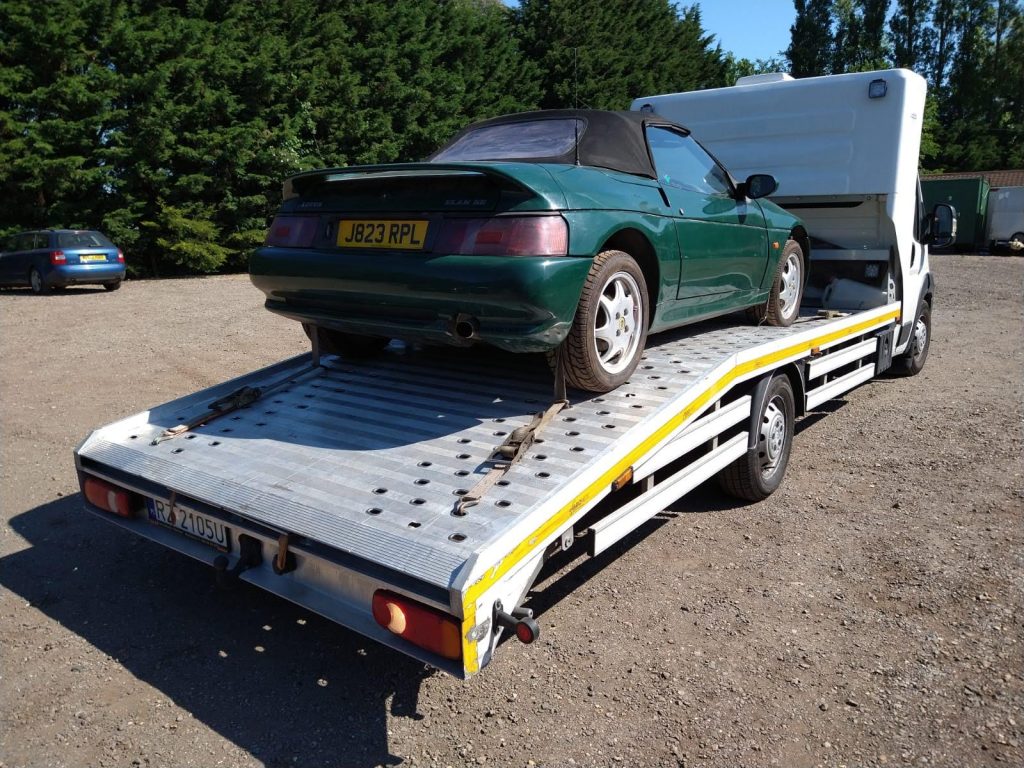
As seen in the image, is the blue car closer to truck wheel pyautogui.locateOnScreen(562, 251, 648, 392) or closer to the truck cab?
the truck cab

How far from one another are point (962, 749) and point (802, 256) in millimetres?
3959

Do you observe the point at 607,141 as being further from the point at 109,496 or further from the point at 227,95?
the point at 227,95

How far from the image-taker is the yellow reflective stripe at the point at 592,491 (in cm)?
224

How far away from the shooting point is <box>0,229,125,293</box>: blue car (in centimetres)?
1410

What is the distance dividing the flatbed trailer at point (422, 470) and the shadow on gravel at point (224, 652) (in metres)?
0.42

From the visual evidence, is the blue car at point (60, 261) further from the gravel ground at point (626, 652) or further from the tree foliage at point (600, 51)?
the tree foliage at point (600, 51)

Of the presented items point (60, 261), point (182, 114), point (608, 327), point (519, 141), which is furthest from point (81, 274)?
point (608, 327)

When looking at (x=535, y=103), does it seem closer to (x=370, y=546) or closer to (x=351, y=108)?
(x=351, y=108)

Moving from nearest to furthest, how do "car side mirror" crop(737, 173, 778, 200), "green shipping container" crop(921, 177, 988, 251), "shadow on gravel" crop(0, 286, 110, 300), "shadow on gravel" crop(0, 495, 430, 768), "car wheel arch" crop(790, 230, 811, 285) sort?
"shadow on gravel" crop(0, 495, 430, 768), "car side mirror" crop(737, 173, 778, 200), "car wheel arch" crop(790, 230, 811, 285), "shadow on gravel" crop(0, 286, 110, 300), "green shipping container" crop(921, 177, 988, 251)

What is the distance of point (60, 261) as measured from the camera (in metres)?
14.0

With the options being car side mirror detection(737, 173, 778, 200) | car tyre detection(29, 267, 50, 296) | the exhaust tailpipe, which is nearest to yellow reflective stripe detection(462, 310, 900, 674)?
the exhaust tailpipe

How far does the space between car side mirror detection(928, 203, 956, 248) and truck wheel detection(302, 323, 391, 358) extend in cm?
541

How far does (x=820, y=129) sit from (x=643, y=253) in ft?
11.7

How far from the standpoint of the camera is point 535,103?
2744 cm
